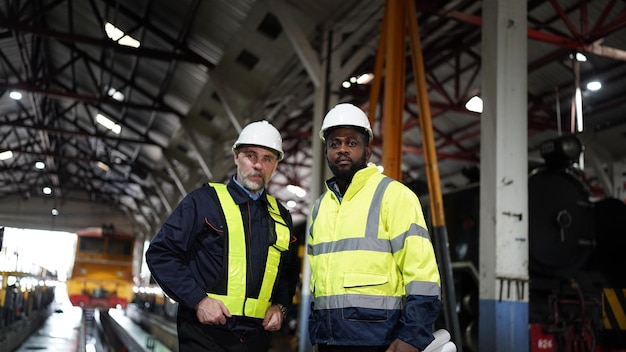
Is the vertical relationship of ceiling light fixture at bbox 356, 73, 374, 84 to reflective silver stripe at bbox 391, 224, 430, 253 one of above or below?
above

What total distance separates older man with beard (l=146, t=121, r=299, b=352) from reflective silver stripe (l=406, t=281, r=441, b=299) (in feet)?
2.32

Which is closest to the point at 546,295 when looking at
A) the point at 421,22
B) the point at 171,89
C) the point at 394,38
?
the point at 394,38

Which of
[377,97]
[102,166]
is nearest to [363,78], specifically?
Answer: [377,97]

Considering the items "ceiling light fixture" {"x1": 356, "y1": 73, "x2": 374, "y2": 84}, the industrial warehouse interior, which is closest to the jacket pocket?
the industrial warehouse interior

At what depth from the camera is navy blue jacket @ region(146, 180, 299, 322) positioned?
8.30 feet

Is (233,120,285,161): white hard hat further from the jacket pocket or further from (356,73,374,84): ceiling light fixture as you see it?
(356,73,374,84): ceiling light fixture

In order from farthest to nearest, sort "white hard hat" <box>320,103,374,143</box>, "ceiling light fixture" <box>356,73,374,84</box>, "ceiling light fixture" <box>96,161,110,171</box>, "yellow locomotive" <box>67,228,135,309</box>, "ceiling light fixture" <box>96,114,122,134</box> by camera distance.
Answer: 1. "ceiling light fixture" <box>96,161,110,171</box>
2. "ceiling light fixture" <box>96,114,122,134</box>
3. "yellow locomotive" <box>67,228,135,309</box>
4. "ceiling light fixture" <box>356,73,374,84</box>
5. "white hard hat" <box>320,103,374,143</box>

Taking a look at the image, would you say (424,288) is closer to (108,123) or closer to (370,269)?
(370,269)

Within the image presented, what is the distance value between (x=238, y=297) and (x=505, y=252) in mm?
4100

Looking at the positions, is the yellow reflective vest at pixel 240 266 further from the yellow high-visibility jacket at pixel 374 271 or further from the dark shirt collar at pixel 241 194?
the yellow high-visibility jacket at pixel 374 271

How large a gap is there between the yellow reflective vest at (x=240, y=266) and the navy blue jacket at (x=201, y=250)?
0.07 ft

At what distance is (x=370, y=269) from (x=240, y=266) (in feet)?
1.94

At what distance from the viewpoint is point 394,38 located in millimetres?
7926

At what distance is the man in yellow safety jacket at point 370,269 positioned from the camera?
231 cm
